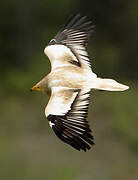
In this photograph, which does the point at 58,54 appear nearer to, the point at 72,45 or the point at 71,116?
the point at 72,45

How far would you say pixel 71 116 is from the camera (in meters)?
6.50

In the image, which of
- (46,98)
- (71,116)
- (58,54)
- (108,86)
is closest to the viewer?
(71,116)

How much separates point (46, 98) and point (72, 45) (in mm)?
5542

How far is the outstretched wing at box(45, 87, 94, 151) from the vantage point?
21.0ft

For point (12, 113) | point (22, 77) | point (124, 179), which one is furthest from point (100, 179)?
point (22, 77)

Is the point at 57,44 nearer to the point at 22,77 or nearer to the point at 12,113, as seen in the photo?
the point at 12,113

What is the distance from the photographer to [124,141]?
12.6 metres

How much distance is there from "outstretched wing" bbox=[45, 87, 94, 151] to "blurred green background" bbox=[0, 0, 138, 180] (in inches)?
150

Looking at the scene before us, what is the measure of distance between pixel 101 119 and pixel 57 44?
548 cm

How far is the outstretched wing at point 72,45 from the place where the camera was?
283 inches

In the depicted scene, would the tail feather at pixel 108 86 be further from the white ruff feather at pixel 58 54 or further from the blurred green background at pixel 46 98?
the blurred green background at pixel 46 98

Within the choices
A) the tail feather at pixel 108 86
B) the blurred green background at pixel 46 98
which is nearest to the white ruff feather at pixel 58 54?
the tail feather at pixel 108 86

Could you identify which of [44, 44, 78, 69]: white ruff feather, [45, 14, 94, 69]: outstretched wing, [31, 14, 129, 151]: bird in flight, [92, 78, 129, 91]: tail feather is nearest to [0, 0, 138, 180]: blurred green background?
[45, 14, 94, 69]: outstretched wing

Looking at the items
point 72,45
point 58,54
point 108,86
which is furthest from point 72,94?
point 72,45
